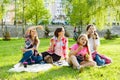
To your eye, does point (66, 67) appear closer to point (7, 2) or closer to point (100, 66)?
point (100, 66)

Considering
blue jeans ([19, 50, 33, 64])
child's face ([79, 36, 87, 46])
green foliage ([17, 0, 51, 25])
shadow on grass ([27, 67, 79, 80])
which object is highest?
green foliage ([17, 0, 51, 25])

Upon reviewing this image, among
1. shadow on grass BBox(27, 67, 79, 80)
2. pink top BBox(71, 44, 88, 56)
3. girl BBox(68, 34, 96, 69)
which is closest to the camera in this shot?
shadow on grass BBox(27, 67, 79, 80)

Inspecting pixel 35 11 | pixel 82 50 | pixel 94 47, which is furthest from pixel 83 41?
pixel 35 11

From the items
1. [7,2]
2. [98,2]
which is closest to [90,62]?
[98,2]

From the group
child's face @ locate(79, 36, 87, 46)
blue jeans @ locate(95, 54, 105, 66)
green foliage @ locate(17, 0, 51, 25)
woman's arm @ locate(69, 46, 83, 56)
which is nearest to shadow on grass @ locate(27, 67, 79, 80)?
woman's arm @ locate(69, 46, 83, 56)

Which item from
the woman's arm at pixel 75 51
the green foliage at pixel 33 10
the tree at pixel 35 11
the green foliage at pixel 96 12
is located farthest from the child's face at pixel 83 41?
the tree at pixel 35 11

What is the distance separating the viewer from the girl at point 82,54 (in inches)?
360

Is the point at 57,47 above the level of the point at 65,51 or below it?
above

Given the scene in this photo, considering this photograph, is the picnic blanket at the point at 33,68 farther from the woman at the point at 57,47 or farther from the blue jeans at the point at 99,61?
the blue jeans at the point at 99,61

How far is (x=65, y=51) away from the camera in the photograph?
34.2 feet

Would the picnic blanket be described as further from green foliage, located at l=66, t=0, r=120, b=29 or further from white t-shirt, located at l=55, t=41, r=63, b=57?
green foliage, located at l=66, t=0, r=120, b=29

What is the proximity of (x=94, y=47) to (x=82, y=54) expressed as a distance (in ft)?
3.18

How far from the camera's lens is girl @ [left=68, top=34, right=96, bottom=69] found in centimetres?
915

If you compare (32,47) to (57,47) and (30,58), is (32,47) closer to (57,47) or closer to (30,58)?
(30,58)
